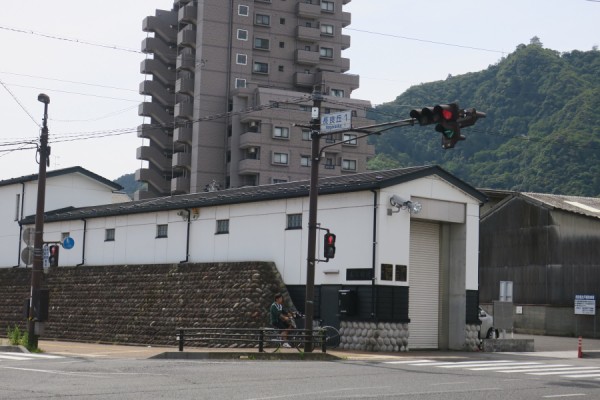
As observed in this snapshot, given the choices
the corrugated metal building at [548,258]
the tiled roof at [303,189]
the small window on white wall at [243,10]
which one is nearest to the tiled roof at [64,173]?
the tiled roof at [303,189]

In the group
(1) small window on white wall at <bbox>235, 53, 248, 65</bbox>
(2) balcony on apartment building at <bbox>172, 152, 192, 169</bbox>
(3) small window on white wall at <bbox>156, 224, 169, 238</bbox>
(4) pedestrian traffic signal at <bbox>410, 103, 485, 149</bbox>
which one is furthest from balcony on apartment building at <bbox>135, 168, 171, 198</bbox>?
(4) pedestrian traffic signal at <bbox>410, 103, 485, 149</bbox>

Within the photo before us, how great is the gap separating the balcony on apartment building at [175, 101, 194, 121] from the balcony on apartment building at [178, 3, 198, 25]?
27.3 feet

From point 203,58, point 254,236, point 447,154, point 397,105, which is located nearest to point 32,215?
point 254,236

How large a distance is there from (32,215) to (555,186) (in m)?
56.4

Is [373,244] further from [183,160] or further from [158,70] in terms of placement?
[158,70]

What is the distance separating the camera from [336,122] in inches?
1030

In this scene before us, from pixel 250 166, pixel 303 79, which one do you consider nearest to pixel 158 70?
pixel 303 79

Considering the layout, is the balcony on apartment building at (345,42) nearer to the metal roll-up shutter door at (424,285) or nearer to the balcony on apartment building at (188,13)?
the balcony on apartment building at (188,13)

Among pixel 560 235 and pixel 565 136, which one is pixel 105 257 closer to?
pixel 560 235

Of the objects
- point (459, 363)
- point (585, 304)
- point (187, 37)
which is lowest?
point (459, 363)

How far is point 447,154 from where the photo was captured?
114312 millimetres

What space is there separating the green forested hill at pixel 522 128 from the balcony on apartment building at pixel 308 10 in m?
14.7

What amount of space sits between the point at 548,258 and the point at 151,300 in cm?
2285

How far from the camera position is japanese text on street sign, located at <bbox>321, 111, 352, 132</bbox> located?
84.8ft
